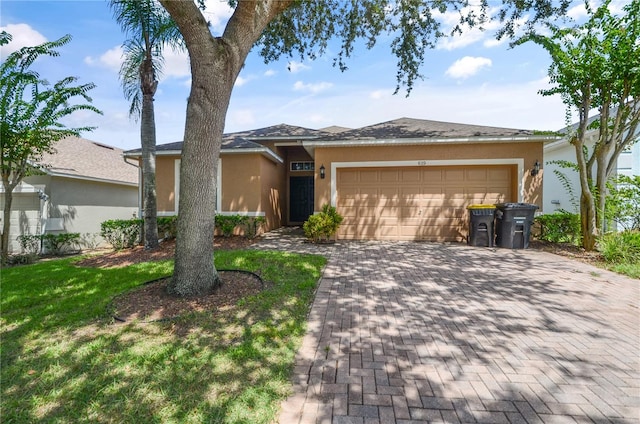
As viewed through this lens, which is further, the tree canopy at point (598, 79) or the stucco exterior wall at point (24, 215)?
the stucco exterior wall at point (24, 215)

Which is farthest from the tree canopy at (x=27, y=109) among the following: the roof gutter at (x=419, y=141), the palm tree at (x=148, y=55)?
the roof gutter at (x=419, y=141)

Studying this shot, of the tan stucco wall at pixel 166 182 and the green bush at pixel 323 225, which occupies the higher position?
the tan stucco wall at pixel 166 182

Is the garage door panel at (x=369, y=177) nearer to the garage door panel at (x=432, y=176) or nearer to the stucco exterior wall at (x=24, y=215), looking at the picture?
the garage door panel at (x=432, y=176)

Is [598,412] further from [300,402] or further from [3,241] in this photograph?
[3,241]

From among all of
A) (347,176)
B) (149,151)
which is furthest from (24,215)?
(347,176)

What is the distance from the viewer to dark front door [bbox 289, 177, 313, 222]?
1384 centimetres

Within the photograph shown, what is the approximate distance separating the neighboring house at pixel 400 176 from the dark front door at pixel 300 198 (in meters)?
3.30

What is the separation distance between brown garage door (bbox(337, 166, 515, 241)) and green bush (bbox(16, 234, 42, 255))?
10.3m

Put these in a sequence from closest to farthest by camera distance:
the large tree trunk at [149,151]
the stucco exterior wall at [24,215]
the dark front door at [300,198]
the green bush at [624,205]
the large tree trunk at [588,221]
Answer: the green bush at [624,205] → the large tree trunk at [588,221] → the large tree trunk at [149,151] → the stucco exterior wall at [24,215] → the dark front door at [300,198]

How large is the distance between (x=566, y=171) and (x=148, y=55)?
16363 millimetres

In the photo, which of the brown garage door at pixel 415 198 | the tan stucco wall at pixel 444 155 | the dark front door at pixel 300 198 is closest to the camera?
the tan stucco wall at pixel 444 155

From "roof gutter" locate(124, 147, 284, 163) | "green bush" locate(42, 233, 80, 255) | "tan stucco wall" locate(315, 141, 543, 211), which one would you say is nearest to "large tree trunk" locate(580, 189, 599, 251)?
"tan stucco wall" locate(315, 141, 543, 211)

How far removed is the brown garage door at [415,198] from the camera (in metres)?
9.11

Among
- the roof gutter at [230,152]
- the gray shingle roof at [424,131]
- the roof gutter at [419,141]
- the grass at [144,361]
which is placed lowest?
the grass at [144,361]
